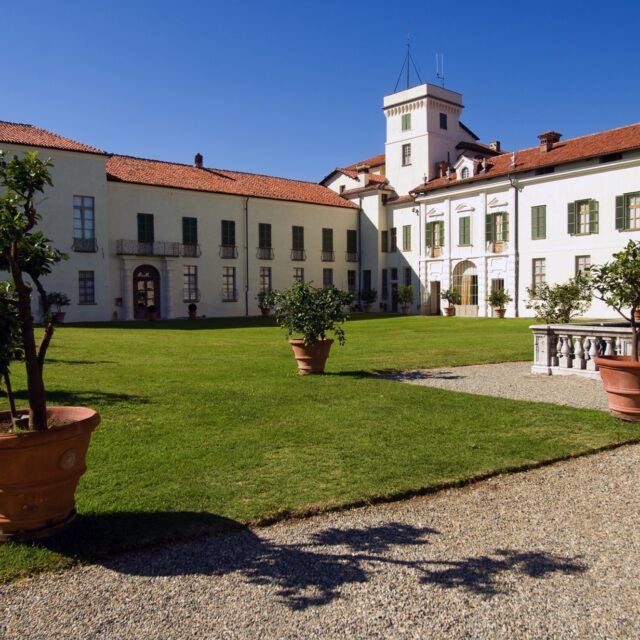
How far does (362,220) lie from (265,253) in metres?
8.18

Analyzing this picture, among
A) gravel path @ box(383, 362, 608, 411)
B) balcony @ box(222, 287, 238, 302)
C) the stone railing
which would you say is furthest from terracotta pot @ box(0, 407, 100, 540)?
balcony @ box(222, 287, 238, 302)

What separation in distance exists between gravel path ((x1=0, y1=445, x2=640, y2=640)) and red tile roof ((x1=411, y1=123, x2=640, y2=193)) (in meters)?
28.6

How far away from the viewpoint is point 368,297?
137ft

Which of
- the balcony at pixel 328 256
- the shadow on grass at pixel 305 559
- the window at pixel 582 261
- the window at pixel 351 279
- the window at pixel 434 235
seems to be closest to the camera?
the shadow on grass at pixel 305 559

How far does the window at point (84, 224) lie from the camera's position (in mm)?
31219

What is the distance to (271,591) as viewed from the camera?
3416 millimetres

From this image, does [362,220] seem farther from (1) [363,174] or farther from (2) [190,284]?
(2) [190,284]

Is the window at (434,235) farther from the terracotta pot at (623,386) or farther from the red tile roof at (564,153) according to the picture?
the terracotta pot at (623,386)

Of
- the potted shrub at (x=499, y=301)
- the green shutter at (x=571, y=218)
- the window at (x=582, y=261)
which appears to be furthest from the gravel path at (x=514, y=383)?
the potted shrub at (x=499, y=301)

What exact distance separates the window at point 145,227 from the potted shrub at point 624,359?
29.8m

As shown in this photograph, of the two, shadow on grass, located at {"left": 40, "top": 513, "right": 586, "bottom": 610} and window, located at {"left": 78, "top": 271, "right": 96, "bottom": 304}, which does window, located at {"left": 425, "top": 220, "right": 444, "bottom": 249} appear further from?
shadow on grass, located at {"left": 40, "top": 513, "right": 586, "bottom": 610}

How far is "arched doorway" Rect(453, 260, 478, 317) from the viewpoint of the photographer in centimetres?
3650

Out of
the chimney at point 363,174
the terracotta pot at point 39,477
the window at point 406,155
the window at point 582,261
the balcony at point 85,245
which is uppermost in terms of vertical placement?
the window at point 406,155

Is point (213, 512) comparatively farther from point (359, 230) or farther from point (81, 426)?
point (359, 230)
